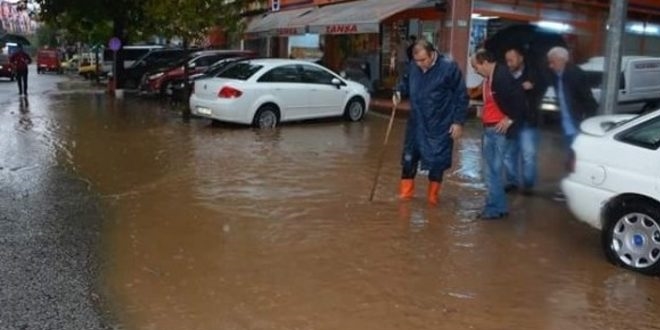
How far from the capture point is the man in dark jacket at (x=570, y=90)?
846 cm

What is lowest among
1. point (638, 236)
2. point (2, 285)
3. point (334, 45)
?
point (2, 285)

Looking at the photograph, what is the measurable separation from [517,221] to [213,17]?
1585 centimetres

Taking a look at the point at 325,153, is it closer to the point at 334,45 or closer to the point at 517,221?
the point at 517,221

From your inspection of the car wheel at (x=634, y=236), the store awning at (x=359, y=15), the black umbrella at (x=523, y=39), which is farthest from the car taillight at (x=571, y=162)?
the store awning at (x=359, y=15)

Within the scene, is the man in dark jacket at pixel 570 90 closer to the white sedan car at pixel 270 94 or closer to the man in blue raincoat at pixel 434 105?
the man in blue raincoat at pixel 434 105

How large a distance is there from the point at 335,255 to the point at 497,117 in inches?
88.8

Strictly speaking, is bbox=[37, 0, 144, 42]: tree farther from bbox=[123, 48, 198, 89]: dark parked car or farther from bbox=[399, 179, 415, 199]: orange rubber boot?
bbox=[399, 179, 415, 199]: orange rubber boot

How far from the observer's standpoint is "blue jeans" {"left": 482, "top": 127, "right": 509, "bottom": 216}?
23.2 ft

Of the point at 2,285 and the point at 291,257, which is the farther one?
the point at 291,257

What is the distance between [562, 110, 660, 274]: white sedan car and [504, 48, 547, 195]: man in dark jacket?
1.90 metres

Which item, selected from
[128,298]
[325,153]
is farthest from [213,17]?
[128,298]

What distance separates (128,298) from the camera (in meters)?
4.97

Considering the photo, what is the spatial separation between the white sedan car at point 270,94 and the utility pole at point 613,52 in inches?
298

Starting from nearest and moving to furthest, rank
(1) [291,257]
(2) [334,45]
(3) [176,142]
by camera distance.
Result: (1) [291,257] < (3) [176,142] < (2) [334,45]
